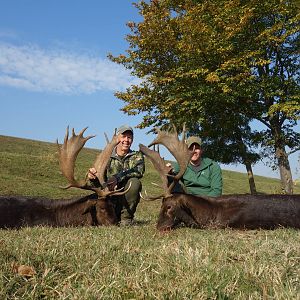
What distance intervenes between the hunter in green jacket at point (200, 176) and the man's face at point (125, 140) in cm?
120

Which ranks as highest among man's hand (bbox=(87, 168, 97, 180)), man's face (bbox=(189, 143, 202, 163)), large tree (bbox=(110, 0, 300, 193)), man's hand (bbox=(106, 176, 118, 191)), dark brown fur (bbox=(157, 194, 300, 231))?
large tree (bbox=(110, 0, 300, 193))

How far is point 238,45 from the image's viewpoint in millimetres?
18141

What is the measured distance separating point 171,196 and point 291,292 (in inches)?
180

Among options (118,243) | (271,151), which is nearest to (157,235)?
(118,243)

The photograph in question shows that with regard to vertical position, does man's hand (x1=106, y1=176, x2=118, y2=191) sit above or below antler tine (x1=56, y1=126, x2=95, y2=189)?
below

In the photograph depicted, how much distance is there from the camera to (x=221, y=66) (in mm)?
17422

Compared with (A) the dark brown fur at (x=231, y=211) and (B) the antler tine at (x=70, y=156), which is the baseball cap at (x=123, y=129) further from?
Answer: (A) the dark brown fur at (x=231, y=211)

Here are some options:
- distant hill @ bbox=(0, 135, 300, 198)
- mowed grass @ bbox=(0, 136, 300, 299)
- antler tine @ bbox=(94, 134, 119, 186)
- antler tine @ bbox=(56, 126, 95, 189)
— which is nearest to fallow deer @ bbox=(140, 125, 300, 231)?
antler tine @ bbox=(94, 134, 119, 186)

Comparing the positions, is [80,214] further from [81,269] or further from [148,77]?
[148,77]

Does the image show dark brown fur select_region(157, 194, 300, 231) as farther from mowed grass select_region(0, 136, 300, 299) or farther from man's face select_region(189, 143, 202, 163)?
mowed grass select_region(0, 136, 300, 299)

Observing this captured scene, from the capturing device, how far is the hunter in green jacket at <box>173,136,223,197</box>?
822 centimetres

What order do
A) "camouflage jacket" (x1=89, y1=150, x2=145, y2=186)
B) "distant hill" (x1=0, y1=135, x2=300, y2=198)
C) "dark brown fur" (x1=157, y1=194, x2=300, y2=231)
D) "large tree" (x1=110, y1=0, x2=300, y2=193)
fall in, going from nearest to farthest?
"dark brown fur" (x1=157, y1=194, x2=300, y2=231) → "camouflage jacket" (x1=89, y1=150, x2=145, y2=186) → "large tree" (x1=110, y1=0, x2=300, y2=193) → "distant hill" (x1=0, y1=135, x2=300, y2=198)

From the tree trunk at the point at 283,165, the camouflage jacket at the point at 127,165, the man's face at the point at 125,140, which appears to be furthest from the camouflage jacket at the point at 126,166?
the tree trunk at the point at 283,165

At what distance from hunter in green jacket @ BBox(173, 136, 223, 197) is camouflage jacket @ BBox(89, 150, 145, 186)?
94 cm
